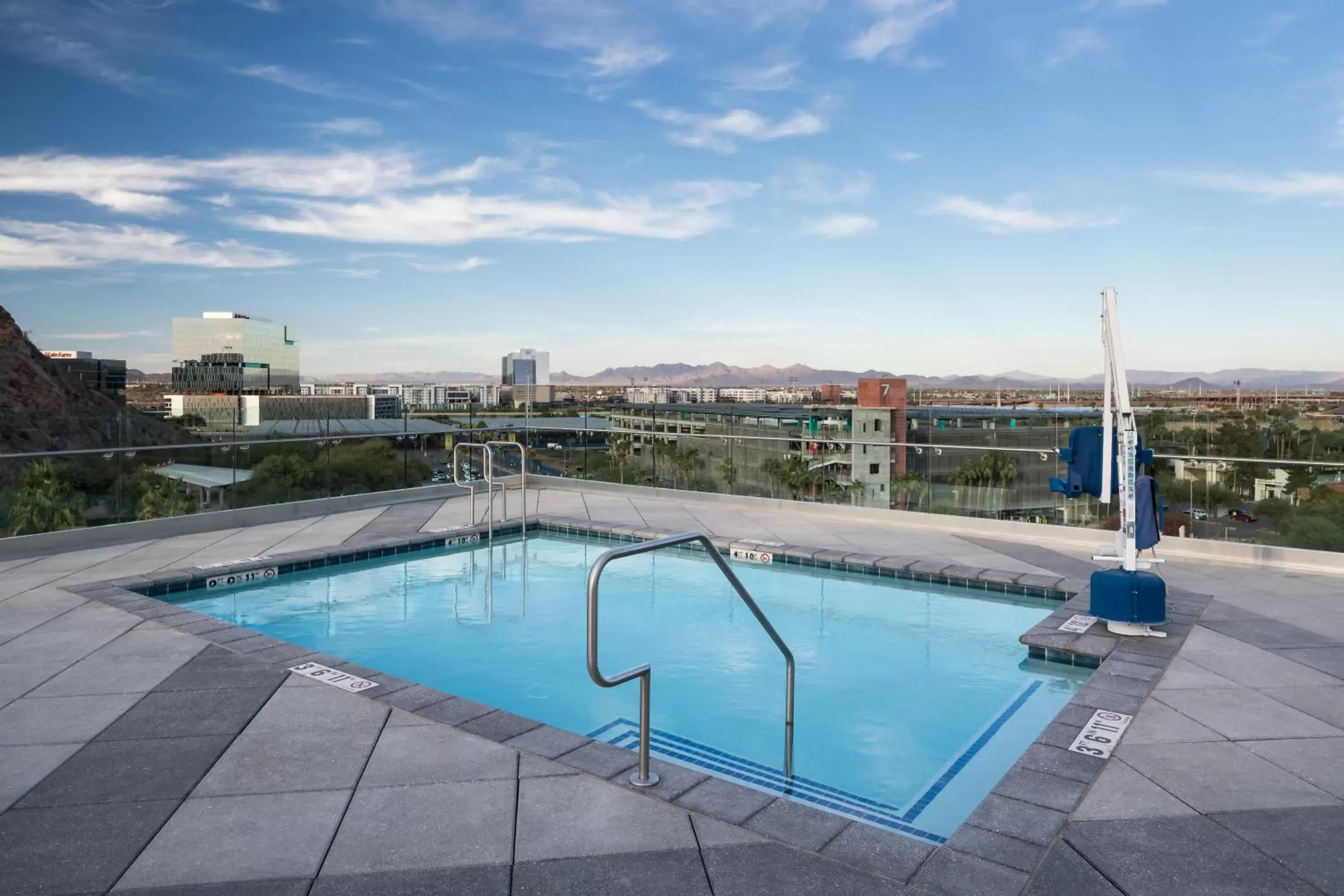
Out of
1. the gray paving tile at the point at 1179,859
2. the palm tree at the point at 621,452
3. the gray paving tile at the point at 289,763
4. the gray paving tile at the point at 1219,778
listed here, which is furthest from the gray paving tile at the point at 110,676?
the palm tree at the point at 621,452

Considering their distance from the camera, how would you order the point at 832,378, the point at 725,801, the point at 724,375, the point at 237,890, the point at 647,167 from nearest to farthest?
the point at 237,890 < the point at 725,801 < the point at 647,167 < the point at 724,375 < the point at 832,378

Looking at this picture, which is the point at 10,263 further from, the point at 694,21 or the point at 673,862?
the point at 673,862

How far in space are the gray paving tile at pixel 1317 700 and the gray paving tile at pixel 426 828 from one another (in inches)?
131

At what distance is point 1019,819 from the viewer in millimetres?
2562

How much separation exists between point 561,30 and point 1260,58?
1089 cm

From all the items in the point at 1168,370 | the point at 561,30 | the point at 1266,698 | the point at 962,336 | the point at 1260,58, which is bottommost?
the point at 1266,698

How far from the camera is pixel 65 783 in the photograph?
9.30 ft

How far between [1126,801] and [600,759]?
1764 millimetres

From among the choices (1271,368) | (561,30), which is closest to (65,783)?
(561,30)

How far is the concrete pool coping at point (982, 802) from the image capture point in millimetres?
2334

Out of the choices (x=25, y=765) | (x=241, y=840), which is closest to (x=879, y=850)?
(x=241, y=840)

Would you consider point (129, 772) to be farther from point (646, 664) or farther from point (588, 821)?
point (646, 664)

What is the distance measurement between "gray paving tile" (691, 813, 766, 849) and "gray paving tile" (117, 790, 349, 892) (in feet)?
3.49

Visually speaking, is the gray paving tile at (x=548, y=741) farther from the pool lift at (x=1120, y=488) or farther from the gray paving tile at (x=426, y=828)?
the pool lift at (x=1120, y=488)
